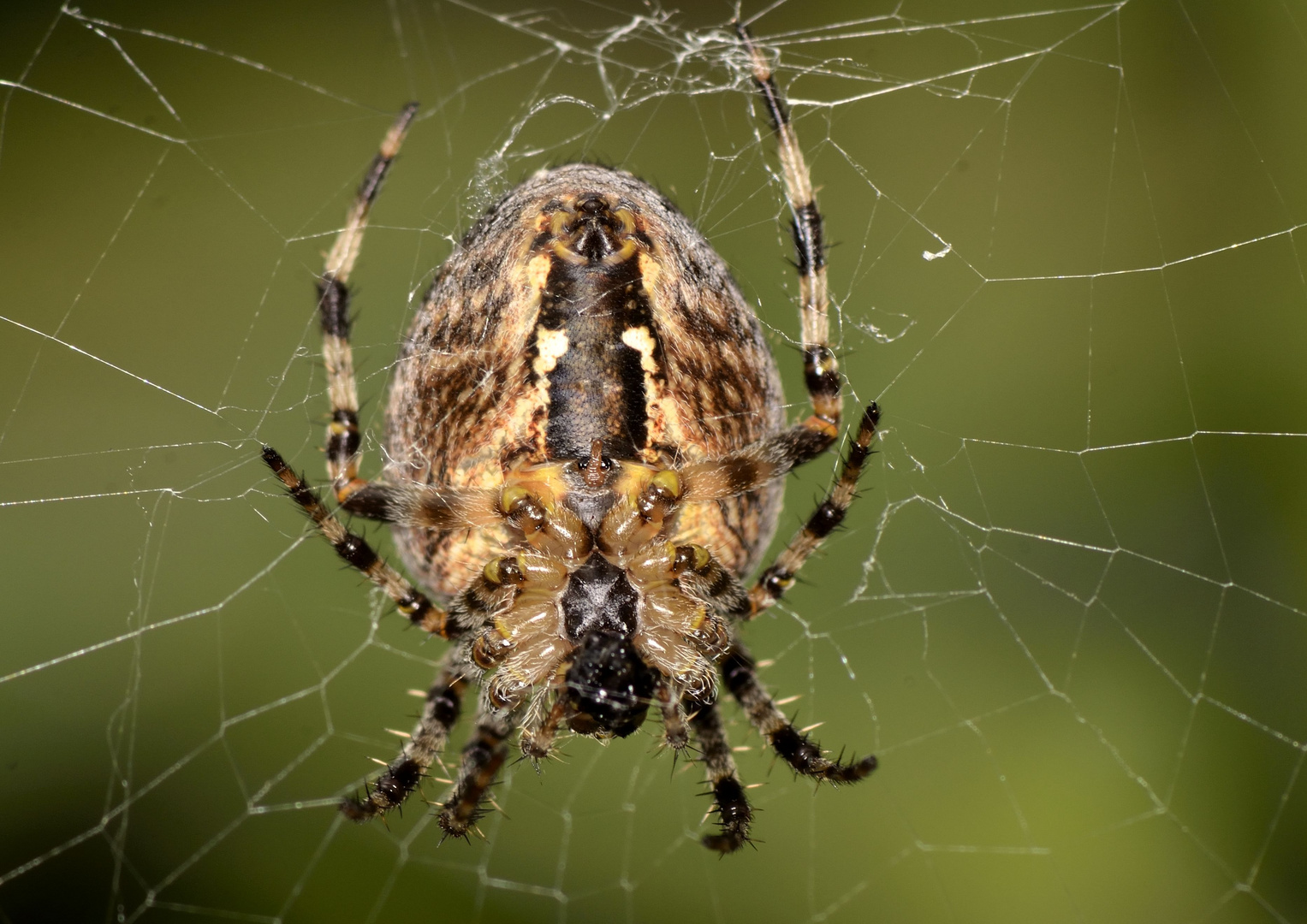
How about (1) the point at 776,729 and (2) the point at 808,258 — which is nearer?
(2) the point at 808,258

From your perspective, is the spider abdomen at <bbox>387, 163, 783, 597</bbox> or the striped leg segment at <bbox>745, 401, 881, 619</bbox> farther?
the striped leg segment at <bbox>745, 401, 881, 619</bbox>

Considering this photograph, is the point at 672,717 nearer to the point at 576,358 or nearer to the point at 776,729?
the point at 776,729

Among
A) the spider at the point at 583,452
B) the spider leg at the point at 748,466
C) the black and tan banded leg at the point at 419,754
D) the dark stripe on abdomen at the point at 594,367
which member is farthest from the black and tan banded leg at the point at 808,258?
the black and tan banded leg at the point at 419,754

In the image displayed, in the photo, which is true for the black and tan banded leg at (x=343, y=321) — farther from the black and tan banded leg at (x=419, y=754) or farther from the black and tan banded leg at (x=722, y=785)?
the black and tan banded leg at (x=722, y=785)

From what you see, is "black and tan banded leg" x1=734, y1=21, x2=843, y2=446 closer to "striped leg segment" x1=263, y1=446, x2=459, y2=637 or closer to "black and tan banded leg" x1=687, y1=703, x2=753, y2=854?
"black and tan banded leg" x1=687, y1=703, x2=753, y2=854

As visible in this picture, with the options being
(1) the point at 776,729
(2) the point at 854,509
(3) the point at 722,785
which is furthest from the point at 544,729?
(2) the point at 854,509

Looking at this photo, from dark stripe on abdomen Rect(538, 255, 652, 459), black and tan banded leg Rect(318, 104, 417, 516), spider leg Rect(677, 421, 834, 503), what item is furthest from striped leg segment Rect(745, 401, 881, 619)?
black and tan banded leg Rect(318, 104, 417, 516)

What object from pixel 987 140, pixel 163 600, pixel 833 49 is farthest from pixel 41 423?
pixel 987 140
